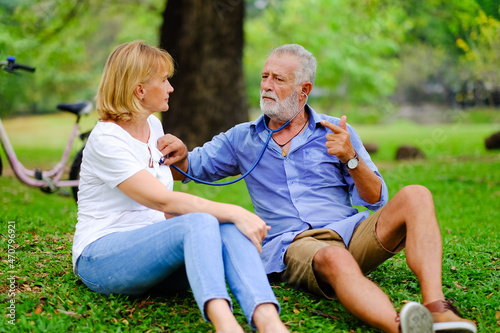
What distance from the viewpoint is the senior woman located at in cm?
231

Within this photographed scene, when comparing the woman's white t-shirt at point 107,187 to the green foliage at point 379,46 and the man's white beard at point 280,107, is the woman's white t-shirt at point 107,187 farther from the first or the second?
the green foliage at point 379,46

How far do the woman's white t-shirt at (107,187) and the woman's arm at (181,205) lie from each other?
0.24ft

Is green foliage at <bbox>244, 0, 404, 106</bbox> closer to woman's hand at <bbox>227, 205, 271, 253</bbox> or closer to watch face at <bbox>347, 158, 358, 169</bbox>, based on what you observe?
watch face at <bbox>347, 158, 358, 169</bbox>

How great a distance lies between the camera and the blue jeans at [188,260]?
7.55ft

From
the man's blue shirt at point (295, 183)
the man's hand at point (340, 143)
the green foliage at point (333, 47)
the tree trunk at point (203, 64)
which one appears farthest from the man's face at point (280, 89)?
the green foliage at point (333, 47)

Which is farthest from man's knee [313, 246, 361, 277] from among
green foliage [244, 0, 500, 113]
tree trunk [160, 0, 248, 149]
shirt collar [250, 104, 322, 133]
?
tree trunk [160, 0, 248, 149]

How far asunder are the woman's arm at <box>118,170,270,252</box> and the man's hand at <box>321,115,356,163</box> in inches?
26.7

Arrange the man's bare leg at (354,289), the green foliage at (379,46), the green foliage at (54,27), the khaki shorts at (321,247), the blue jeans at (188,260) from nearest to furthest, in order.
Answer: the blue jeans at (188,260) < the man's bare leg at (354,289) < the khaki shorts at (321,247) < the green foliage at (54,27) < the green foliage at (379,46)

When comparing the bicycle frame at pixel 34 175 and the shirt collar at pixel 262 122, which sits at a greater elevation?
the shirt collar at pixel 262 122

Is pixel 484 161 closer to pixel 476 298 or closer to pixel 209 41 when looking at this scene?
pixel 209 41

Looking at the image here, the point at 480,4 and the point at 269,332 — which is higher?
the point at 480,4

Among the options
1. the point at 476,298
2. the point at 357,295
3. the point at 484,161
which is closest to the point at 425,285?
the point at 357,295

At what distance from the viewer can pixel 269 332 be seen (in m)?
2.24

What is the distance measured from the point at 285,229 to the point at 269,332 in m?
1.01
